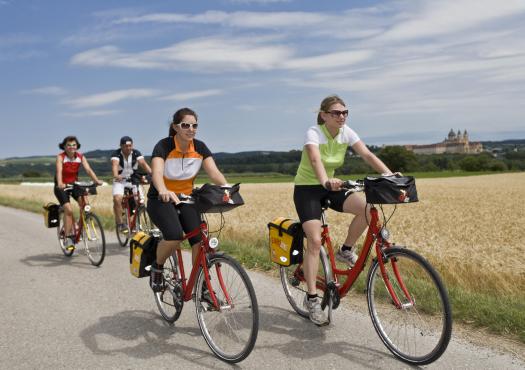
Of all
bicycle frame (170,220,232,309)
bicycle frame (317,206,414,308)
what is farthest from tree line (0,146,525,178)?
bicycle frame (170,220,232,309)

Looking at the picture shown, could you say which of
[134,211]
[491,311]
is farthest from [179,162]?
[134,211]

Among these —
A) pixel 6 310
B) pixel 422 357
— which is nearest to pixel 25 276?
pixel 6 310

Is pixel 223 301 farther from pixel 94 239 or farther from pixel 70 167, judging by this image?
pixel 70 167

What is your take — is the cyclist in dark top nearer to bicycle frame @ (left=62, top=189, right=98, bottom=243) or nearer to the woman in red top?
the woman in red top

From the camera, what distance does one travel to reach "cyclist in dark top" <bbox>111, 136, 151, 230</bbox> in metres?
10.8

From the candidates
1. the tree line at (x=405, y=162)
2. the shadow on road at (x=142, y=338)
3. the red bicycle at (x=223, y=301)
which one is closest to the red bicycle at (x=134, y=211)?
the shadow on road at (x=142, y=338)

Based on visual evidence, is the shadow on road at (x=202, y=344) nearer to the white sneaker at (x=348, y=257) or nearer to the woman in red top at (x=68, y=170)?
the white sneaker at (x=348, y=257)

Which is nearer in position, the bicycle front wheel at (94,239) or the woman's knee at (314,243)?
the woman's knee at (314,243)

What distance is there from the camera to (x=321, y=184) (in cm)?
505

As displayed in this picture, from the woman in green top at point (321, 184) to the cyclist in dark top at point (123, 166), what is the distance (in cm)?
610

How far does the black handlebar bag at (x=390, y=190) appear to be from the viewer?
170 inches

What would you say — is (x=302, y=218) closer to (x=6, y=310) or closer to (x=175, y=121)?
(x=175, y=121)

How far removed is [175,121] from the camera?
4988mm

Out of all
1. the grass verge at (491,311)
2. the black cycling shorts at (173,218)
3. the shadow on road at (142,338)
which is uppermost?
the black cycling shorts at (173,218)
